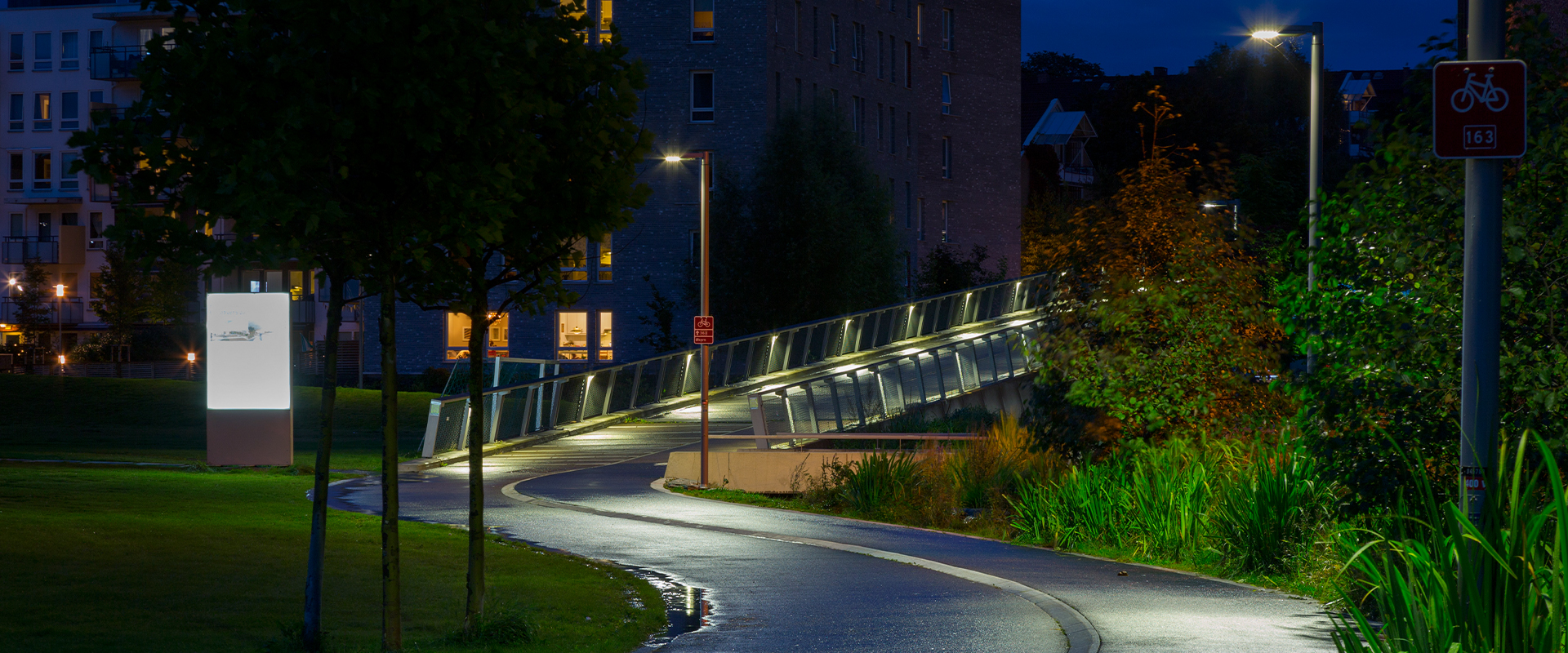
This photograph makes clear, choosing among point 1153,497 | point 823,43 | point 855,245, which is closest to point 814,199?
point 855,245

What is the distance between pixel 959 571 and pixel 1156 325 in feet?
14.2

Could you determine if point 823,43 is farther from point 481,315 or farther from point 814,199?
point 481,315

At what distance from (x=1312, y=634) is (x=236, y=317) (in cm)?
1888

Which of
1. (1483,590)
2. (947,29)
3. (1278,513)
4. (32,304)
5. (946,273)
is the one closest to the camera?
(1483,590)

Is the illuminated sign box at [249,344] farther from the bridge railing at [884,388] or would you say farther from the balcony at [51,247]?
the balcony at [51,247]

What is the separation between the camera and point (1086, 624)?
1033 cm

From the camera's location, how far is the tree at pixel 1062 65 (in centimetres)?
12456

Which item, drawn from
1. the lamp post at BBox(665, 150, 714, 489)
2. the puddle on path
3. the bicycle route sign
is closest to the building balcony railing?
the lamp post at BBox(665, 150, 714, 489)

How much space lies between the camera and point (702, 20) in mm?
52625

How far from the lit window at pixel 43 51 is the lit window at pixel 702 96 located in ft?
133

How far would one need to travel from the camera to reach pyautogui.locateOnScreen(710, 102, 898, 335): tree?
4888cm

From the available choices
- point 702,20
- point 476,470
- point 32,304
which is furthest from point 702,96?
point 476,470

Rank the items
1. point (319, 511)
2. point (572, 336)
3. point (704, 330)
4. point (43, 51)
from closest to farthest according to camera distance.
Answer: point (319, 511), point (704, 330), point (572, 336), point (43, 51)

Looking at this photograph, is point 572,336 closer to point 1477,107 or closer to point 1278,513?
point 1278,513
